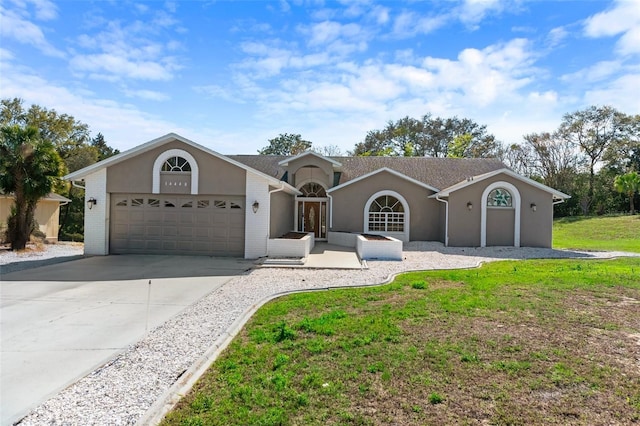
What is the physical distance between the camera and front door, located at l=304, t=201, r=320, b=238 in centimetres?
2220

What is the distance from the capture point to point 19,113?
32812 millimetres

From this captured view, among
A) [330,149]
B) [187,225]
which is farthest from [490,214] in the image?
[330,149]

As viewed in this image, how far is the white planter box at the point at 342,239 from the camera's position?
19.1m

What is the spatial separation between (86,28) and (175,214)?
279 inches

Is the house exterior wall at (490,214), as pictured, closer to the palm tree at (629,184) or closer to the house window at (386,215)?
the house window at (386,215)

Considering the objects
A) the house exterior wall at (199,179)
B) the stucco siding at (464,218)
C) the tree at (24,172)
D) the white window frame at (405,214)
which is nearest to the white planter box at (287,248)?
the house exterior wall at (199,179)

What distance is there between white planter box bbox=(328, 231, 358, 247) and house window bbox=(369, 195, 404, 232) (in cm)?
181

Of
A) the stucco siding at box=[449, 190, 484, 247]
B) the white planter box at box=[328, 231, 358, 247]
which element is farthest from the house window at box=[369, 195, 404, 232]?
the stucco siding at box=[449, 190, 484, 247]

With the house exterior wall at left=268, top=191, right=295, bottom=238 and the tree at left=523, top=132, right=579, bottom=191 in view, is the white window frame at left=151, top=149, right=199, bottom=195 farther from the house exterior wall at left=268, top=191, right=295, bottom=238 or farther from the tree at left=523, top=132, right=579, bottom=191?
the tree at left=523, top=132, right=579, bottom=191

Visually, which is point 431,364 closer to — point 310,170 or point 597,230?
point 310,170

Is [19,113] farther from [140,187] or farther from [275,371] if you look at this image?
[275,371]

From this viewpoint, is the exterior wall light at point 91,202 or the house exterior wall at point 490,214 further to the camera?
the house exterior wall at point 490,214

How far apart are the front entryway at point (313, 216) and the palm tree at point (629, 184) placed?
33410 millimetres

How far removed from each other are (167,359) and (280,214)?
1341 centimetres
